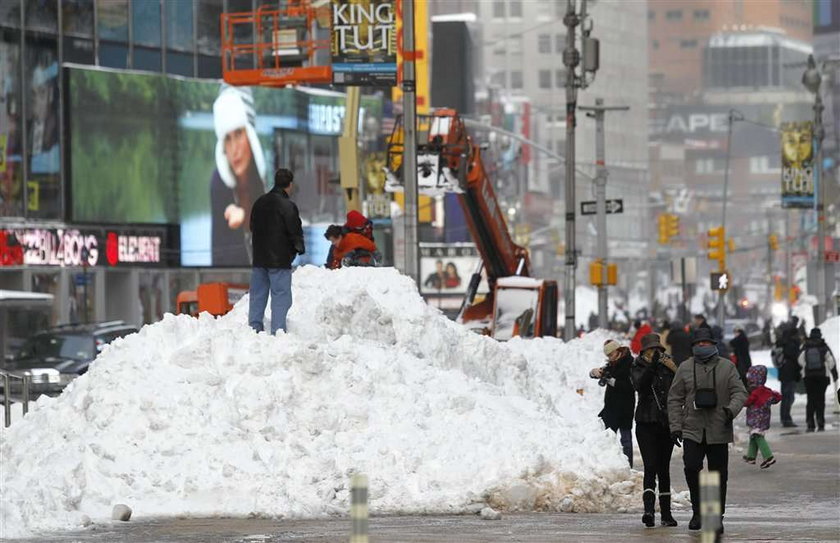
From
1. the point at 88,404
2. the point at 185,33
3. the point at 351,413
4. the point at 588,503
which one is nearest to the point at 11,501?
the point at 88,404

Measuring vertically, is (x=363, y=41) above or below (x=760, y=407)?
above

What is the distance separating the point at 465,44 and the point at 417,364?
117 metres

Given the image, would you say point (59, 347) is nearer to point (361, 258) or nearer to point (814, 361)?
point (361, 258)

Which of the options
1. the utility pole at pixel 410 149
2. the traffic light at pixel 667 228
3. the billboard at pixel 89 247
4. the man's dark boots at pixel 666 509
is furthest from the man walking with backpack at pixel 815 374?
the traffic light at pixel 667 228

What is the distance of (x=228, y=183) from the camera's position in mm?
61750

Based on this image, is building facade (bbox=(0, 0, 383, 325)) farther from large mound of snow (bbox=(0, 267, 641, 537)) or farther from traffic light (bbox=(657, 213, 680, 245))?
large mound of snow (bbox=(0, 267, 641, 537))

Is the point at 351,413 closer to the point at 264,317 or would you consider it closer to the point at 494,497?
the point at 494,497

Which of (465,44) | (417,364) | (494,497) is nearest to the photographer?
(494,497)

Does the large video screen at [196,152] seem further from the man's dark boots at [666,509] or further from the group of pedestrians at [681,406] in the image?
the man's dark boots at [666,509]

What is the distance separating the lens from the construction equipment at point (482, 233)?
37000mm

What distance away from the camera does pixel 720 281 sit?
173ft

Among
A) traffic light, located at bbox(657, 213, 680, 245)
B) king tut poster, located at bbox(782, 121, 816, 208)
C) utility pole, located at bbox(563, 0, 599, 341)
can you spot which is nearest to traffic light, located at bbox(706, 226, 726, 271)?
king tut poster, located at bbox(782, 121, 816, 208)

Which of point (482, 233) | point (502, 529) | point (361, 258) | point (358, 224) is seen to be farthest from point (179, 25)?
point (502, 529)

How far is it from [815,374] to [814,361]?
0.21 meters
